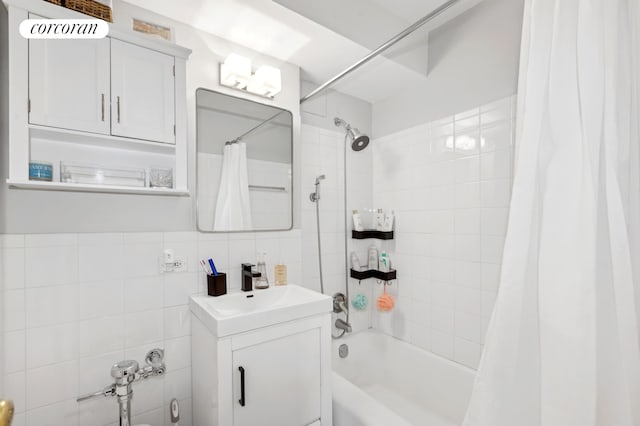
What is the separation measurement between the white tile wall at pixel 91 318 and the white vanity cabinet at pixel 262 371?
0.14 m

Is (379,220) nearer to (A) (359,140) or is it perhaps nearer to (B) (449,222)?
(B) (449,222)

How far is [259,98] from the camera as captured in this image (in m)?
1.75

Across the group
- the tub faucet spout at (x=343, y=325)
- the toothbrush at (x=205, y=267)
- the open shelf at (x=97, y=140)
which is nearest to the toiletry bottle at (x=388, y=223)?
the tub faucet spout at (x=343, y=325)

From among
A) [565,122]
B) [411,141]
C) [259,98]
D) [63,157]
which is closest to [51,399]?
[63,157]

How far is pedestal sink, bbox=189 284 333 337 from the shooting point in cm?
118

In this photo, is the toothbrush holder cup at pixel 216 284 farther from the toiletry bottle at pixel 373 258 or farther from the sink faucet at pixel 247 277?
the toiletry bottle at pixel 373 258

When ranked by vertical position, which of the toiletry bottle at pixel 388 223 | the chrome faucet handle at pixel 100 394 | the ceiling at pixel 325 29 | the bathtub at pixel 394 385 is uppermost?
the ceiling at pixel 325 29

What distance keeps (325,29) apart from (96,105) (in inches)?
43.8

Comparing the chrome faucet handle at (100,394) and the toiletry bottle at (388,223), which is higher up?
the toiletry bottle at (388,223)

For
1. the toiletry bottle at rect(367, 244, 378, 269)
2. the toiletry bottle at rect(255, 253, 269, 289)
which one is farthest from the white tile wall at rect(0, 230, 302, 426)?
the toiletry bottle at rect(367, 244, 378, 269)

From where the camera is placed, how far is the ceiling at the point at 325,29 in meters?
1.42

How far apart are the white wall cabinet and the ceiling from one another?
29cm

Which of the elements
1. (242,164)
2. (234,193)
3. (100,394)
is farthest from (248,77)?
(100,394)

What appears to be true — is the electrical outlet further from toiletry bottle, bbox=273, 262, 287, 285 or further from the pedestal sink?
toiletry bottle, bbox=273, 262, 287, 285
